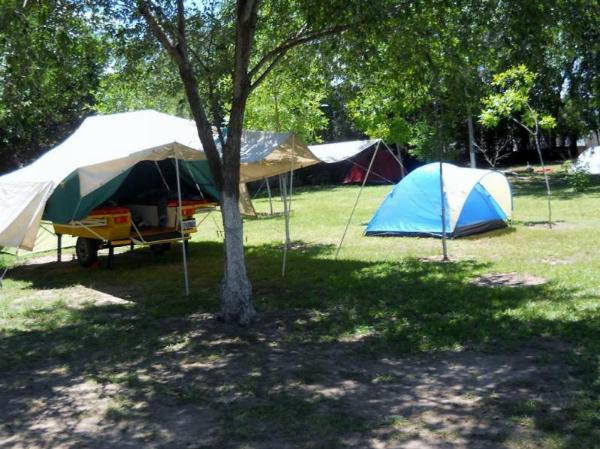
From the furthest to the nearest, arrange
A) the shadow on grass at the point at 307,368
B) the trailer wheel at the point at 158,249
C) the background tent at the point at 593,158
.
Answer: the background tent at the point at 593,158, the trailer wheel at the point at 158,249, the shadow on grass at the point at 307,368

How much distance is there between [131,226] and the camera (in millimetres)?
12883

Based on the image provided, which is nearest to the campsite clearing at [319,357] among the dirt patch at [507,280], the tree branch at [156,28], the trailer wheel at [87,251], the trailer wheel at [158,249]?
the dirt patch at [507,280]

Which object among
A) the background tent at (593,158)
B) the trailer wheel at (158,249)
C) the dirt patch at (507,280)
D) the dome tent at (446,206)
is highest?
the background tent at (593,158)

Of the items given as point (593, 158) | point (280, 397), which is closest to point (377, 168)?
point (593, 158)

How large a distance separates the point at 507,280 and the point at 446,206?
4.66m

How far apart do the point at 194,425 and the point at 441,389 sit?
6.21ft

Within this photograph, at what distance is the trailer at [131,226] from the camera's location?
12.6 meters

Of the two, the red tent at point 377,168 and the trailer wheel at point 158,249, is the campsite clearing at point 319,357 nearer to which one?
the trailer wheel at point 158,249

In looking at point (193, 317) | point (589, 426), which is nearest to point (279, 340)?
point (193, 317)

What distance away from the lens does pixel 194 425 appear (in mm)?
5246

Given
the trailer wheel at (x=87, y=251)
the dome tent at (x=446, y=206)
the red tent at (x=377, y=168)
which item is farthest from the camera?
the red tent at (x=377, y=168)

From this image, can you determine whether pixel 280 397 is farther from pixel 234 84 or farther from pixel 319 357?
pixel 234 84

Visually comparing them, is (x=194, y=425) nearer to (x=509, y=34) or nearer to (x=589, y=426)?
(x=589, y=426)

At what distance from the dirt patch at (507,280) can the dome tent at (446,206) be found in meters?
3.97
